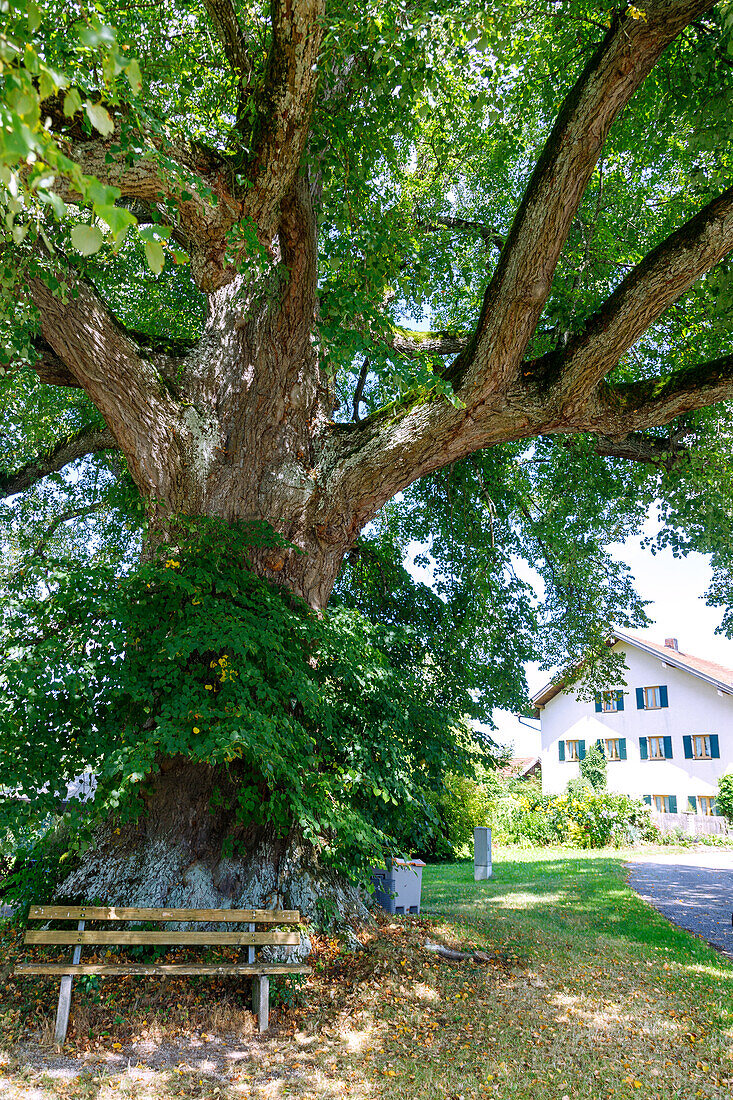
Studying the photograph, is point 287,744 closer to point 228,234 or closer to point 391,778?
point 391,778

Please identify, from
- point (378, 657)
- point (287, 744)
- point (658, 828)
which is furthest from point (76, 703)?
point (658, 828)

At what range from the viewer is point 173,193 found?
5918 mm

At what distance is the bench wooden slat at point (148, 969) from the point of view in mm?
4984

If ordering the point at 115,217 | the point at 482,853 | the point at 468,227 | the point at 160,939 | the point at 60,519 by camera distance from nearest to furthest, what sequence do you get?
1. the point at 115,217
2. the point at 160,939
3. the point at 468,227
4. the point at 60,519
5. the point at 482,853

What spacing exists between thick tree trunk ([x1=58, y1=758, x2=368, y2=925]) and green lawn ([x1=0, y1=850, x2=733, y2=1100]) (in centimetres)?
64

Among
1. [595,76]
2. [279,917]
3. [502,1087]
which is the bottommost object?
[502,1087]

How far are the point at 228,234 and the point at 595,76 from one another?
3.33 meters

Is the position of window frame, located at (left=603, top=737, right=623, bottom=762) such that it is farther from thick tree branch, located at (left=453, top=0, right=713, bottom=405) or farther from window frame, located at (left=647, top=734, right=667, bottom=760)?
thick tree branch, located at (left=453, top=0, right=713, bottom=405)

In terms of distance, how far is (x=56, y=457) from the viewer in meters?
10.7

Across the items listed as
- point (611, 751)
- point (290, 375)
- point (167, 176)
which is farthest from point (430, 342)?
point (611, 751)

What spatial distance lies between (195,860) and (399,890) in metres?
4.31

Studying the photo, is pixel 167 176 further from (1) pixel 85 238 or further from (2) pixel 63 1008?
(2) pixel 63 1008

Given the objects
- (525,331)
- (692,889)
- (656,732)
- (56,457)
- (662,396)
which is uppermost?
(56,457)

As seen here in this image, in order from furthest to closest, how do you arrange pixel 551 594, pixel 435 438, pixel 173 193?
pixel 551 594 → pixel 435 438 → pixel 173 193
